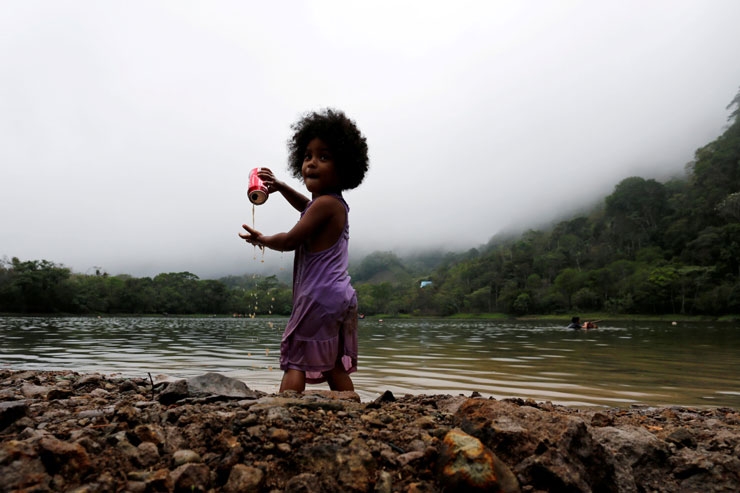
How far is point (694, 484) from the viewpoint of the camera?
6.70 ft

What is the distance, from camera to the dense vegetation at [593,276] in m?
65.6

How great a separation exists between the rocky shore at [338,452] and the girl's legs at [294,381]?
81 cm

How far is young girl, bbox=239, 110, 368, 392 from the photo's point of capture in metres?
3.39

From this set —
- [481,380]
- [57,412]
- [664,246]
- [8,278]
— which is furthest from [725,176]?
[8,278]

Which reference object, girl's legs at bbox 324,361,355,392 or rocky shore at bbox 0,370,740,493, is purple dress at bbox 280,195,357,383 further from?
rocky shore at bbox 0,370,740,493

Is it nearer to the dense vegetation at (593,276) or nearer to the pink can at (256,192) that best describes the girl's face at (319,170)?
the pink can at (256,192)

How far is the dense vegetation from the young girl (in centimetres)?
5177

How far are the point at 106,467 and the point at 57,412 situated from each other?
1.19 meters

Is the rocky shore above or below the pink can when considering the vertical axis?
below

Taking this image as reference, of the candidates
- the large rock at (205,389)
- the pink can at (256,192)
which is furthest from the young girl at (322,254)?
the large rock at (205,389)

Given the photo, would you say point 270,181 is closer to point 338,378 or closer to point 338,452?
point 338,378

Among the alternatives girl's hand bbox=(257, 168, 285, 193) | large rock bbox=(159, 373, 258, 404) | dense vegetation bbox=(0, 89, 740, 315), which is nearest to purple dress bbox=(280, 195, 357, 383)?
large rock bbox=(159, 373, 258, 404)

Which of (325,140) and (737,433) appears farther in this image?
(325,140)

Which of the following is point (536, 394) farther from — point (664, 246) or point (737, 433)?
point (664, 246)
